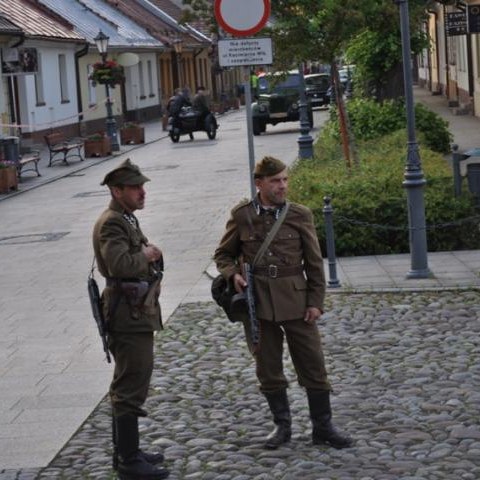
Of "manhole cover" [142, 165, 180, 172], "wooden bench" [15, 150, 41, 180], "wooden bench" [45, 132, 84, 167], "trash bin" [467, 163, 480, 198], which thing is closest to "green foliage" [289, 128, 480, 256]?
"trash bin" [467, 163, 480, 198]

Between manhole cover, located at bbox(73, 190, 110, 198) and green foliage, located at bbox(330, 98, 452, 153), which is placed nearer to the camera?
manhole cover, located at bbox(73, 190, 110, 198)

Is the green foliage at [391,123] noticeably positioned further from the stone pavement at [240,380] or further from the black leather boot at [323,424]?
the black leather boot at [323,424]

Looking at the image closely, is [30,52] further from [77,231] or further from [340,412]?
[340,412]

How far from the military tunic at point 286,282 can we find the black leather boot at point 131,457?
86cm

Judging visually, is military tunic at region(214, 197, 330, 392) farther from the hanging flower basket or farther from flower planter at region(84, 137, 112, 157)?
the hanging flower basket

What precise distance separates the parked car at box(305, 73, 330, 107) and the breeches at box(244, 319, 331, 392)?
48230mm

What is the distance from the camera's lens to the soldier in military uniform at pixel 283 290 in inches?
286

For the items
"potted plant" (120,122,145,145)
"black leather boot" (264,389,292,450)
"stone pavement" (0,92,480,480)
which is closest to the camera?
"stone pavement" (0,92,480,480)

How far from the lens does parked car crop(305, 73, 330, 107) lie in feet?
183

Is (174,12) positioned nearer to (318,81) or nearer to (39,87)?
(318,81)

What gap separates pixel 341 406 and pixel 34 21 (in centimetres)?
3801

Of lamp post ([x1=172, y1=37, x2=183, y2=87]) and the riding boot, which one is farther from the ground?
lamp post ([x1=172, y1=37, x2=183, y2=87])

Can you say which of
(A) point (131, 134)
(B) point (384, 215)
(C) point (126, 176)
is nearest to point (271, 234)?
(C) point (126, 176)

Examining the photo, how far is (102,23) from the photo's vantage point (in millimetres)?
55531
